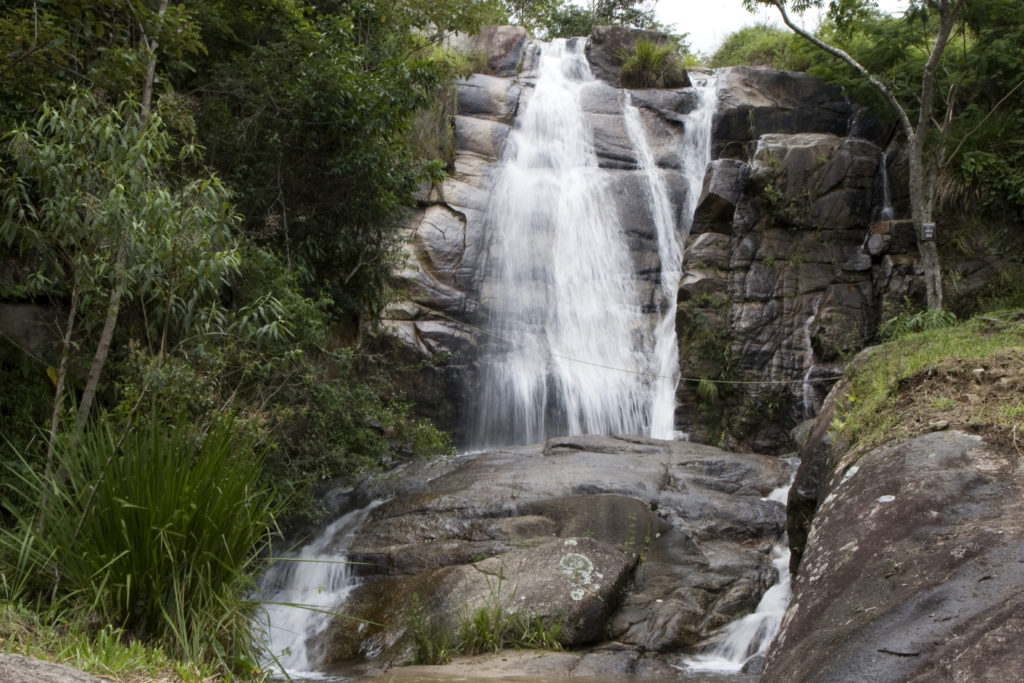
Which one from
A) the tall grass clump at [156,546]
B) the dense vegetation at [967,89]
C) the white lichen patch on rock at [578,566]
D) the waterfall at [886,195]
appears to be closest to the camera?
the tall grass clump at [156,546]

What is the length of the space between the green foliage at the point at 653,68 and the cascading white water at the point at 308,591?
12.5 metres

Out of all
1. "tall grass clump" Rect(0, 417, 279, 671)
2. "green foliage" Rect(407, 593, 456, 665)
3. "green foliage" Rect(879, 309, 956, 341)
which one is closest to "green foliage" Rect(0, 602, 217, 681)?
"tall grass clump" Rect(0, 417, 279, 671)

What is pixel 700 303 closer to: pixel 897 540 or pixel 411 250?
pixel 411 250

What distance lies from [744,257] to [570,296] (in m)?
2.93

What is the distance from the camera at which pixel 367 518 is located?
31.0ft

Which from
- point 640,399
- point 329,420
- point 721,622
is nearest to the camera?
point 721,622

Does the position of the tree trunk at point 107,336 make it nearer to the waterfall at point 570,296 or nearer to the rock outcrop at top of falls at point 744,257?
the rock outcrop at top of falls at point 744,257

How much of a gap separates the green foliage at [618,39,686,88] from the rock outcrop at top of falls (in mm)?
1509

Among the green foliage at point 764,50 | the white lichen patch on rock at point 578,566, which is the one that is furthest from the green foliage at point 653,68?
the white lichen patch on rock at point 578,566

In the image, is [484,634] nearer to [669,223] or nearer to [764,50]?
[669,223]

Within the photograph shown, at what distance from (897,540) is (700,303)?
32.7 feet

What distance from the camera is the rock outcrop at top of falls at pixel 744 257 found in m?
13.4

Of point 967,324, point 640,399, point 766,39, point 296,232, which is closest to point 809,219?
point 640,399

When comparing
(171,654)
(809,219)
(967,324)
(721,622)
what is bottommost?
(721,622)
